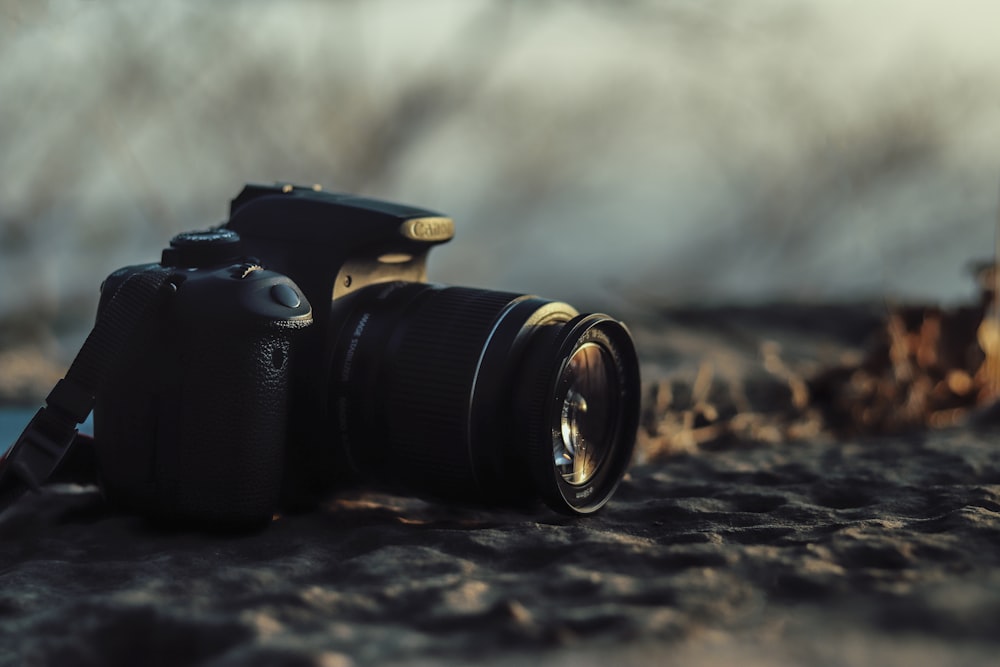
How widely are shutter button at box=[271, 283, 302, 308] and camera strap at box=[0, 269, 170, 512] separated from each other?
0.47 ft

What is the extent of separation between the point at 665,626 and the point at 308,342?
80 cm

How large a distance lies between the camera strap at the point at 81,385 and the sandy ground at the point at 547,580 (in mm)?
132

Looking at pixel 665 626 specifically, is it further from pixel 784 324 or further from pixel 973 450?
pixel 784 324

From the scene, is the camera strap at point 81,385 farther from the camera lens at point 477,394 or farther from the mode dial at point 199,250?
the camera lens at point 477,394

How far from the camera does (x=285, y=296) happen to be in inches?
62.3

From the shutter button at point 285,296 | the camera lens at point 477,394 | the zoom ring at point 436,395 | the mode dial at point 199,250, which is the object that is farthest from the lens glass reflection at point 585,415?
the mode dial at point 199,250

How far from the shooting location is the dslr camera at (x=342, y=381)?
1.57 meters

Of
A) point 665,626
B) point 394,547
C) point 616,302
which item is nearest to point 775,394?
point 616,302

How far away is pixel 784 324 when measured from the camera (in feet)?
11.9

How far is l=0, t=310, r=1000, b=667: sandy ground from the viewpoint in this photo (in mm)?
1043

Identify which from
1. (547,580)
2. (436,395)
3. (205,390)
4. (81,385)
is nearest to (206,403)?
(205,390)

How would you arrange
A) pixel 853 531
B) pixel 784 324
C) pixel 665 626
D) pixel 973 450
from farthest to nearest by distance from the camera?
pixel 784 324
pixel 973 450
pixel 853 531
pixel 665 626

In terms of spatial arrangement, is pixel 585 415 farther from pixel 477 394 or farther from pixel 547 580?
pixel 547 580

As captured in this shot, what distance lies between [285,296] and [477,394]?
292 millimetres
